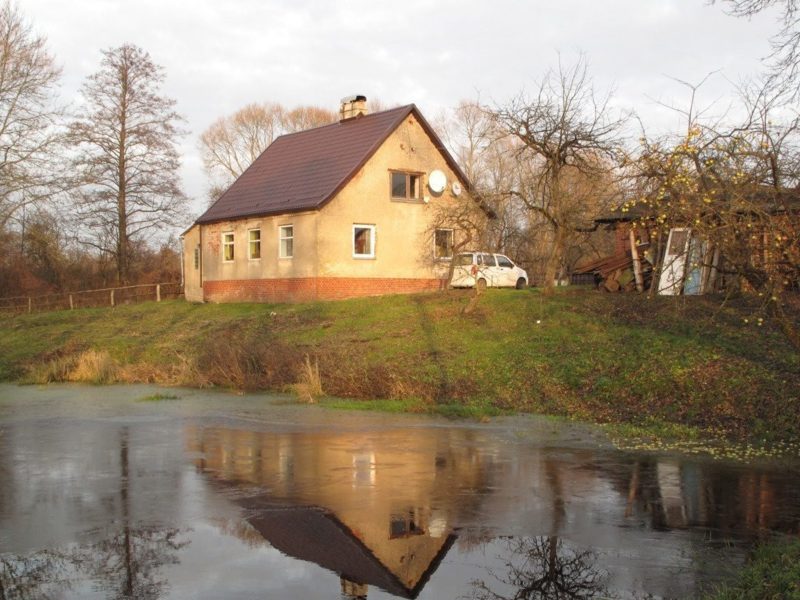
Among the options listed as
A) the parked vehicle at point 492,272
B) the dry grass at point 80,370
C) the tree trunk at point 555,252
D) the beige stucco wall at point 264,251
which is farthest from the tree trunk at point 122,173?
the tree trunk at point 555,252

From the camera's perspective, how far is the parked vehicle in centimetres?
3394

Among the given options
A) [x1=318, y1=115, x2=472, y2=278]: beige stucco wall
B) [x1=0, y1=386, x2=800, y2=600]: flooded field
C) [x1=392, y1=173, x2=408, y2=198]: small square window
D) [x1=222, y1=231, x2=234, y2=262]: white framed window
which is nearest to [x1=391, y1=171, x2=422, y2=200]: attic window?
[x1=392, y1=173, x2=408, y2=198]: small square window

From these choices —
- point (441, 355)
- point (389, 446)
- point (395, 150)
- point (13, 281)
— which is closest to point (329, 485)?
point (389, 446)

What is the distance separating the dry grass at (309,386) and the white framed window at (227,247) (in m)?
A: 21.9

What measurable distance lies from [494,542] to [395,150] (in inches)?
1201

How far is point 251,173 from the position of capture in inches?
1635

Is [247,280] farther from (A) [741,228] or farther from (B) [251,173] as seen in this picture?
(A) [741,228]

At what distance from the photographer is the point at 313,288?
3425cm

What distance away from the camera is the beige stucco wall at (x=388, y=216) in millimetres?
34812

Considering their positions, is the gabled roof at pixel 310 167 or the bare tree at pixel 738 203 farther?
the gabled roof at pixel 310 167

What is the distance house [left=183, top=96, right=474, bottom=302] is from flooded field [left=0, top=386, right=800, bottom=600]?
21.2 m

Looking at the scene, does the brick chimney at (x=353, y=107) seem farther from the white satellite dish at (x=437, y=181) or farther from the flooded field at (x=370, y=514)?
the flooded field at (x=370, y=514)

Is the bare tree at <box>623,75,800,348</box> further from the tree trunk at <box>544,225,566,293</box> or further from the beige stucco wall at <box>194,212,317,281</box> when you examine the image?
the beige stucco wall at <box>194,212,317,281</box>

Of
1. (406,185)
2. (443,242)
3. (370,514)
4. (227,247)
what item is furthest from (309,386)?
(227,247)
